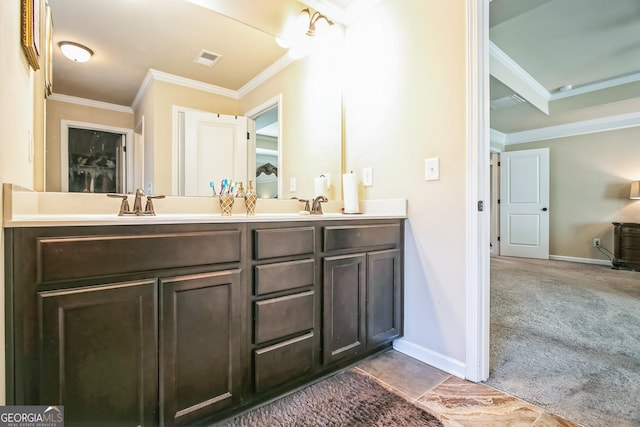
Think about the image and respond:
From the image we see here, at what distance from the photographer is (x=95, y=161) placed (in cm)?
139

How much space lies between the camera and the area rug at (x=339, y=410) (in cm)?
124

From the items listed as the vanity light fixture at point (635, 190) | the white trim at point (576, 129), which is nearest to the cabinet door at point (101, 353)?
the vanity light fixture at point (635, 190)

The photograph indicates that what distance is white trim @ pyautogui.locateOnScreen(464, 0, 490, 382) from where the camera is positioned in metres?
1.53

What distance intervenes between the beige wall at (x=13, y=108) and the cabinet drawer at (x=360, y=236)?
1.15 metres

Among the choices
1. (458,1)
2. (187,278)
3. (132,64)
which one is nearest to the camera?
(187,278)

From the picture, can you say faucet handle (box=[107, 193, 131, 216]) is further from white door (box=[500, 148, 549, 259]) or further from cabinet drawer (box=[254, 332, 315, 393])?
white door (box=[500, 148, 549, 259])

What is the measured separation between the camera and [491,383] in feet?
5.01

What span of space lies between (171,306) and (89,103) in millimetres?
1055

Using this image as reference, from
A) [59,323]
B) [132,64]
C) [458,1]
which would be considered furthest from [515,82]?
[59,323]

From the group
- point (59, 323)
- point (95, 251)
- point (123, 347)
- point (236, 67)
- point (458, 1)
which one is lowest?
point (123, 347)

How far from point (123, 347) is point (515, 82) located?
443 centimetres

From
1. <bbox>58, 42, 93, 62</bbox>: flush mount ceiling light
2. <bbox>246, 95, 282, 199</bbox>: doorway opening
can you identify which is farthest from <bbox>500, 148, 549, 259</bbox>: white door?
<bbox>58, 42, 93, 62</bbox>: flush mount ceiling light

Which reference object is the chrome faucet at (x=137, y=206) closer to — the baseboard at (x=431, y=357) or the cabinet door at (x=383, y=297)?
the cabinet door at (x=383, y=297)

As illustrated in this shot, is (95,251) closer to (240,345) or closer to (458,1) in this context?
(240,345)
